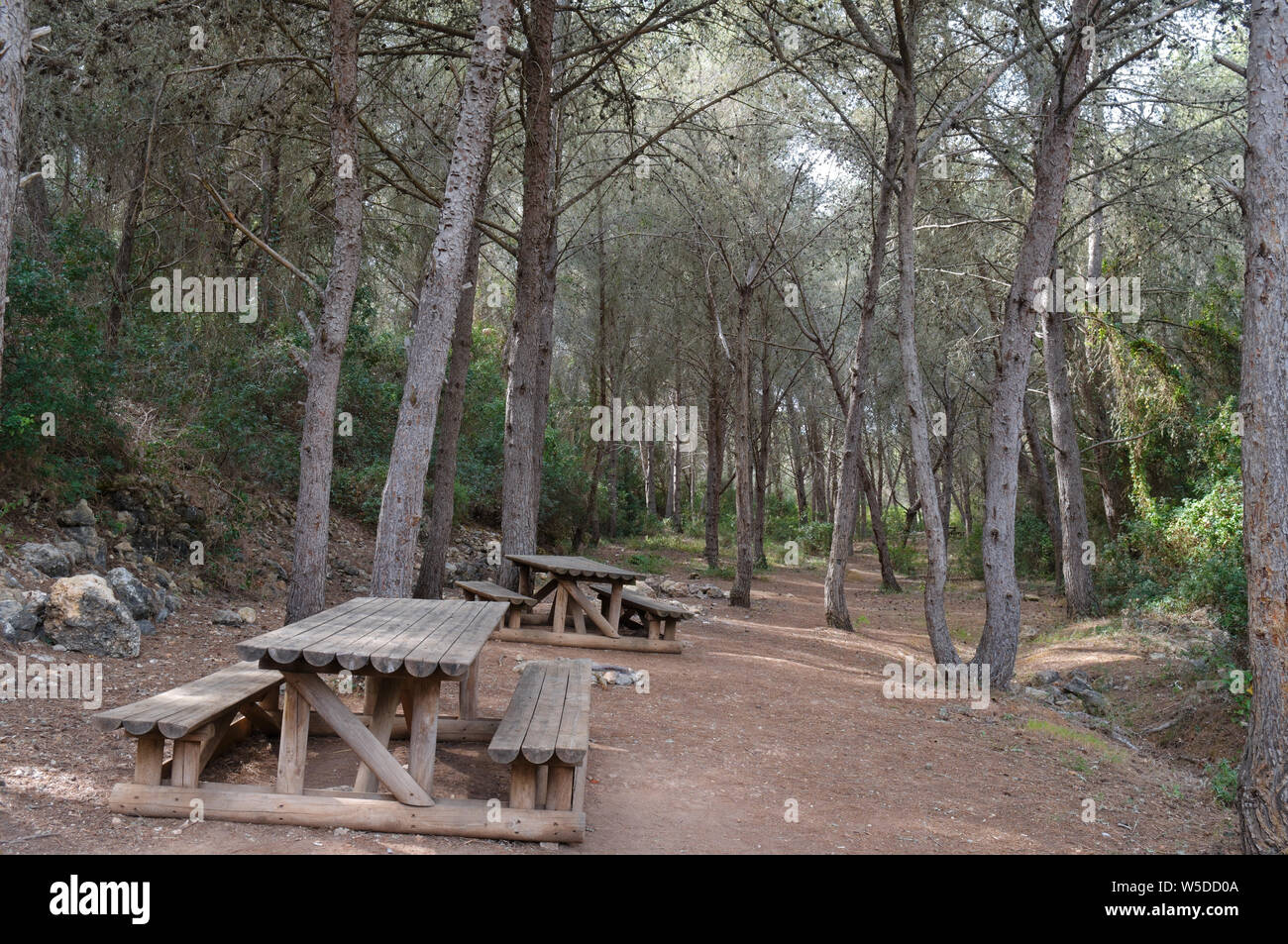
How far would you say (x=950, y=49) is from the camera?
36.9 feet

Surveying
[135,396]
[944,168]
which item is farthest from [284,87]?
[944,168]

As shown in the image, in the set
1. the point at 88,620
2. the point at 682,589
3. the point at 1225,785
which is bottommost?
the point at 1225,785

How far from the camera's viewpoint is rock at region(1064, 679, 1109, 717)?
9523 mm

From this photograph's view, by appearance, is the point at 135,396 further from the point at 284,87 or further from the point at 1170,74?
the point at 1170,74

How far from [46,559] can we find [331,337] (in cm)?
304

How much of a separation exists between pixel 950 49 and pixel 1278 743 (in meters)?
Result: 9.62

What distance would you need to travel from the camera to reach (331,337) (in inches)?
285

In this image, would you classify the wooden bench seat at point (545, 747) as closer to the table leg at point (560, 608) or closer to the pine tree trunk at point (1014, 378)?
the table leg at point (560, 608)

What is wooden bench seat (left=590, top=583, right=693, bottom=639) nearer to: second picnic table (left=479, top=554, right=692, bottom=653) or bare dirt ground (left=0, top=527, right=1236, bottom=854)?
second picnic table (left=479, top=554, right=692, bottom=653)

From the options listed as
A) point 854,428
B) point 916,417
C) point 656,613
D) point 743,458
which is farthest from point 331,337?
point 854,428

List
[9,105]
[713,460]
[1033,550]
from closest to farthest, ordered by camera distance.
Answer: [9,105], [713,460], [1033,550]

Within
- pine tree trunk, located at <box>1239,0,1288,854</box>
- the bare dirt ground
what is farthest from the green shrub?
pine tree trunk, located at <box>1239,0,1288,854</box>

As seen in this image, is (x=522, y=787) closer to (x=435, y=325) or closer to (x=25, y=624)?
(x=435, y=325)

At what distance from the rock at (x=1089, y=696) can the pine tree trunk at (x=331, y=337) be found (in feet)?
26.8
